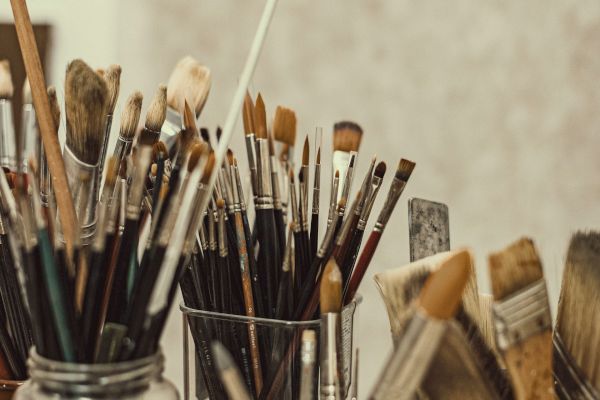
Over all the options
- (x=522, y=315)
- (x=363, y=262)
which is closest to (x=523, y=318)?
(x=522, y=315)

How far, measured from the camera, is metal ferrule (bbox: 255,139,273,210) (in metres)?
0.40

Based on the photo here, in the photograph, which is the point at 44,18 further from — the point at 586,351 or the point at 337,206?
the point at 586,351

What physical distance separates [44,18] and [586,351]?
0.53 metres

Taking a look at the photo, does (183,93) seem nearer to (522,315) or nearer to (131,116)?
(131,116)

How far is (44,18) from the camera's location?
63 centimetres

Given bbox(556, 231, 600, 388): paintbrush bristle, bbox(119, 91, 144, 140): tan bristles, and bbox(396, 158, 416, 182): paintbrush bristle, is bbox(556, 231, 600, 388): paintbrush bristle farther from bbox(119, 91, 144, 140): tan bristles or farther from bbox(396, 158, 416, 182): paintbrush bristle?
bbox(119, 91, 144, 140): tan bristles

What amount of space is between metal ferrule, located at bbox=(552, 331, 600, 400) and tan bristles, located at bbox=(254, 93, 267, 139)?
0.19 m

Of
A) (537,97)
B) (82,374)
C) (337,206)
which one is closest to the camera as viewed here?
(82,374)

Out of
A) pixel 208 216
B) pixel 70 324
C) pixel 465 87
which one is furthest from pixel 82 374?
pixel 465 87

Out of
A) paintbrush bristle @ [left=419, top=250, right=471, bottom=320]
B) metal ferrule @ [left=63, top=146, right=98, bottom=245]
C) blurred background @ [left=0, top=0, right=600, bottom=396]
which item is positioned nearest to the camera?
paintbrush bristle @ [left=419, top=250, right=471, bottom=320]

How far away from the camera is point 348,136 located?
16.5 inches

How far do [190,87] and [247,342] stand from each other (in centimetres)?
16

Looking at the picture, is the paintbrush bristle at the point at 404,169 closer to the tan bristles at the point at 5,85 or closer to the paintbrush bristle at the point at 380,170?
the paintbrush bristle at the point at 380,170

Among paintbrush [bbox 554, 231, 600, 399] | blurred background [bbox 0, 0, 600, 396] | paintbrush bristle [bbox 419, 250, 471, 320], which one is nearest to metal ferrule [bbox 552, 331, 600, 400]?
paintbrush [bbox 554, 231, 600, 399]
